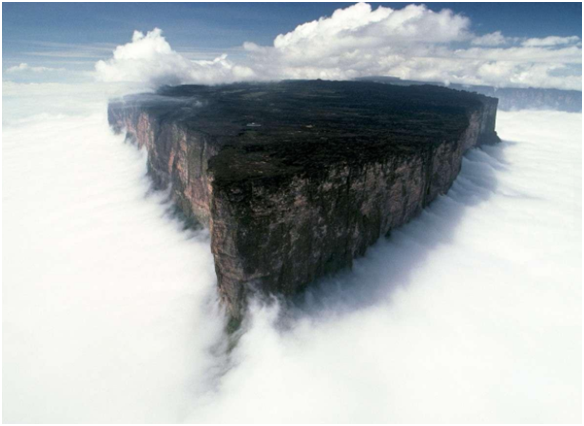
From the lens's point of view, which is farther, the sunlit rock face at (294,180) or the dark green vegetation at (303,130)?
the dark green vegetation at (303,130)

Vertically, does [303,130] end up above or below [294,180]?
above

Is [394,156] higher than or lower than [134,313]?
higher

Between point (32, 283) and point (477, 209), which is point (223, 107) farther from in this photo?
point (477, 209)

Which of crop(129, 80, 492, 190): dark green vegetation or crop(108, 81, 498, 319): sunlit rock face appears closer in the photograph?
crop(108, 81, 498, 319): sunlit rock face

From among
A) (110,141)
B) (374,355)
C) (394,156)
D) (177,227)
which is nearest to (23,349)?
(177,227)

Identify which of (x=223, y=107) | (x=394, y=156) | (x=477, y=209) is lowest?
(x=477, y=209)

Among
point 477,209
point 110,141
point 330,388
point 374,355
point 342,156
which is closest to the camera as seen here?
point 330,388

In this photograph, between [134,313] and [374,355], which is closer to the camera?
[374,355]

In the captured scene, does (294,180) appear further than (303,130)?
No
